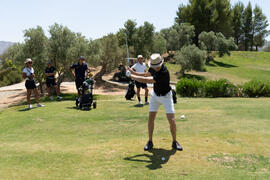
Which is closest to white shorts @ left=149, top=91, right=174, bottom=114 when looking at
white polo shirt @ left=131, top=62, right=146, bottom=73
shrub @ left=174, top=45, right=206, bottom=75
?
white polo shirt @ left=131, top=62, right=146, bottom=73

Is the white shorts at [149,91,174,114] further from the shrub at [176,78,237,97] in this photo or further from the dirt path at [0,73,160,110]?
the dirt path at [0,73,160,110]

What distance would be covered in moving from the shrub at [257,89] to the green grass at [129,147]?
6790 millimetres

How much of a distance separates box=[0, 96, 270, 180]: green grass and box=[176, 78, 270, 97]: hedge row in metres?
6.45

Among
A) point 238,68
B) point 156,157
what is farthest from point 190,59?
point 156,157

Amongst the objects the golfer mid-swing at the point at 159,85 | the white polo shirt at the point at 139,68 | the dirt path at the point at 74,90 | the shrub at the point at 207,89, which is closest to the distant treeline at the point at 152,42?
the dirt path at the point at 74,90

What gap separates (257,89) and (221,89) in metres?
2.09

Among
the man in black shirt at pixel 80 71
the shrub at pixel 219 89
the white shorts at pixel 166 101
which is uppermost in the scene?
the man in black shirt at pixel 80 71

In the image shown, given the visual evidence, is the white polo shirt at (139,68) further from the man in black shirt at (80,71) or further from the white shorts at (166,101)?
the white shorts at (166,101)

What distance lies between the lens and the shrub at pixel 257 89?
638 inches

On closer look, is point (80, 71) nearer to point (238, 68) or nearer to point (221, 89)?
point (221, 89)

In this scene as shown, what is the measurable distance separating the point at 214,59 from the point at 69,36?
4721 centimetres

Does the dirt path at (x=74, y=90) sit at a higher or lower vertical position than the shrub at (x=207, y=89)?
lower

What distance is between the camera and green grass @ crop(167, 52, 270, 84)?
4282 centimetres

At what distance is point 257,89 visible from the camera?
16.2m
